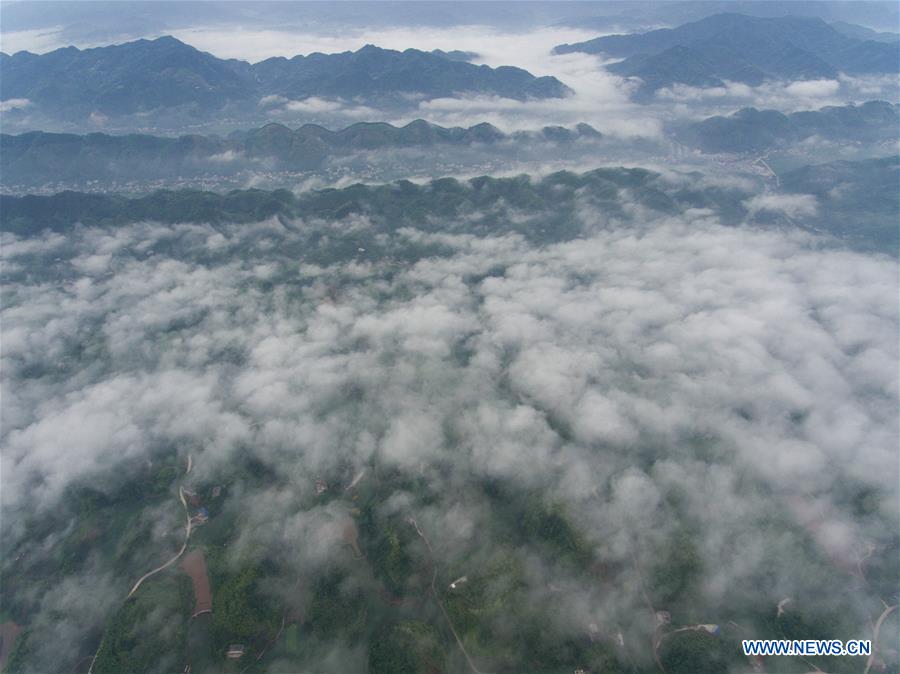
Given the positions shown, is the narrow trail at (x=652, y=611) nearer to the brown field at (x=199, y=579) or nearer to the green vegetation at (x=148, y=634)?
the brown field at (x=199, y=579)

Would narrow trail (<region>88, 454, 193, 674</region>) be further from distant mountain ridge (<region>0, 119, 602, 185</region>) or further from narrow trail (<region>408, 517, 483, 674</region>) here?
distant mountain ridge (<region>0, 119, 602, 185</region>)

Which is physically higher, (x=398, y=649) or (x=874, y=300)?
(x=874, y=300)

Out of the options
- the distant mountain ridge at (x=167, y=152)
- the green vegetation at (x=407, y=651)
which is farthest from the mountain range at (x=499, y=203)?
the green vegetation at (x=407, y=651)

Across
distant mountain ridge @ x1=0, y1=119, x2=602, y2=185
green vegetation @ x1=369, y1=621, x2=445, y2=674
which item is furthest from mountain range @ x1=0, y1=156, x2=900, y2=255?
green vegetation @ x1=369, y1=621, x2=445, y2=674

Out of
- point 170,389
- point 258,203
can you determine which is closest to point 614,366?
point 170,389

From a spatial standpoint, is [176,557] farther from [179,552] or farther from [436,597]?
[436,597]

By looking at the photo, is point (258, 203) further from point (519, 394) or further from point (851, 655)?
point (851, 655)
